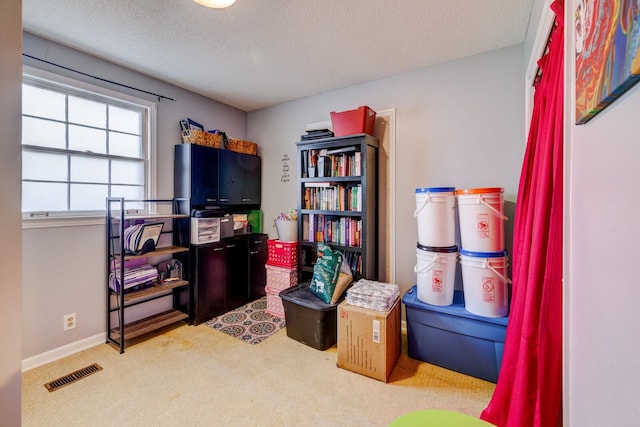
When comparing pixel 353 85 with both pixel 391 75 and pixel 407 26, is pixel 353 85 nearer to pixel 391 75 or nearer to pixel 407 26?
pixel 391 75

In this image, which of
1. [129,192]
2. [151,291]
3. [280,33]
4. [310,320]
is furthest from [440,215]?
[129,192]

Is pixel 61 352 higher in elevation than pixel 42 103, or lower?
lower

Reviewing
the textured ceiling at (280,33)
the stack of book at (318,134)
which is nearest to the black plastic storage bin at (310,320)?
the stack of book at (318,134)

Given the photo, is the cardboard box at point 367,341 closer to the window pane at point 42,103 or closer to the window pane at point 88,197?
the window pane at point 88,197

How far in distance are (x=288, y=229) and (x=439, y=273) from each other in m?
1.68

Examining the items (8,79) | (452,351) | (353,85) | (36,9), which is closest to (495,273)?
(452,351)

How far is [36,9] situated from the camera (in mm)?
1816

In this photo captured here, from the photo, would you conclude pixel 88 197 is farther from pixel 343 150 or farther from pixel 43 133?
pixel 343 150

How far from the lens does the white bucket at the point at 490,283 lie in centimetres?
189

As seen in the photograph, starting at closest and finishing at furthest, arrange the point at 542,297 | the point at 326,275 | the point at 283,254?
the point at 542,297 < the point at 326,275 < the point at 283,254

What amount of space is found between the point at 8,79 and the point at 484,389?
291 centimetres

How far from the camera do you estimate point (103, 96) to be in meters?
2.54

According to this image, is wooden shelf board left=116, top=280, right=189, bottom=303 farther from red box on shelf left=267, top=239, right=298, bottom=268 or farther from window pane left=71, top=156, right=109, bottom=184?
window pane left=71, top=156, right=109, bottom=184

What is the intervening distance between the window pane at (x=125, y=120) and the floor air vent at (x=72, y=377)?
2120 mm
